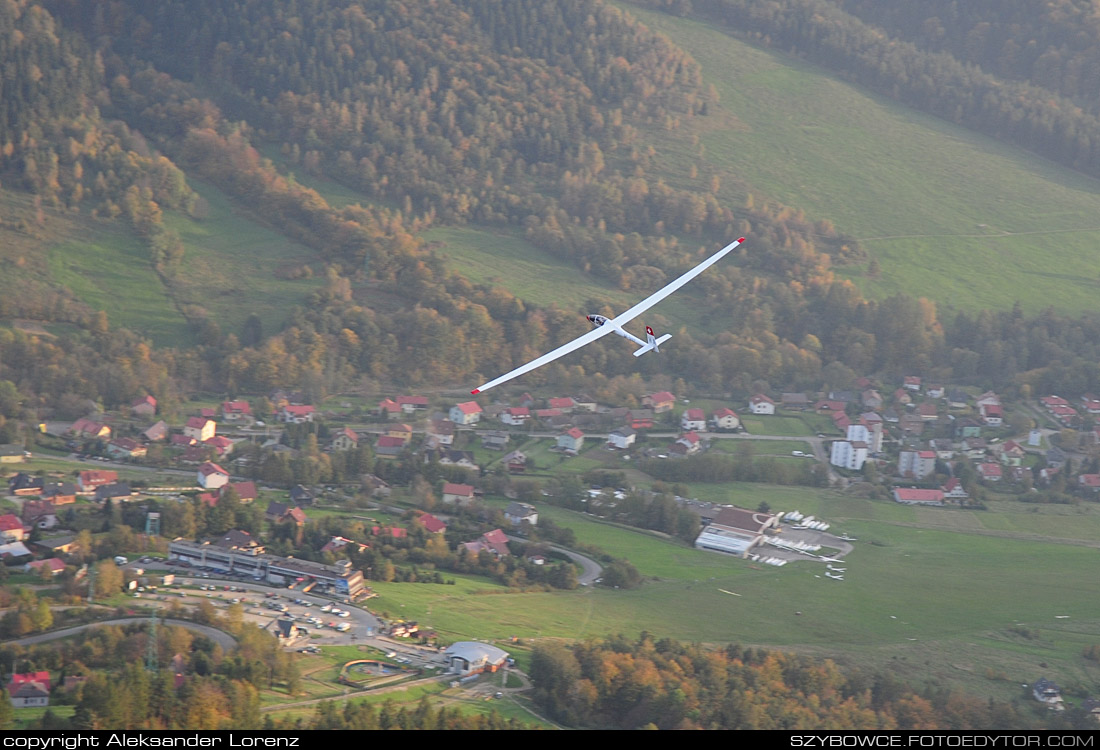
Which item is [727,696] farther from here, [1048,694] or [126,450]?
[126,450]

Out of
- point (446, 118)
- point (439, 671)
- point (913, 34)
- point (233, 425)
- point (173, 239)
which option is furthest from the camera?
point (913, 34)

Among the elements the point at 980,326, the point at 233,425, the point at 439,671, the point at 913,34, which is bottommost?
the point at 233,425

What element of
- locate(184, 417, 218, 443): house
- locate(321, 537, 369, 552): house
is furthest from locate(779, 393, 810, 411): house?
locate(321, 537, 369, 552): house

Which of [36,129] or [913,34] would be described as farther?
[913,34]

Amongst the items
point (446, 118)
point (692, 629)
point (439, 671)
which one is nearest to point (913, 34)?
point (446, 118)

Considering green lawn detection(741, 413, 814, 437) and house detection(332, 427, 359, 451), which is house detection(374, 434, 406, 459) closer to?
house detection(332, 427, 359, 451)

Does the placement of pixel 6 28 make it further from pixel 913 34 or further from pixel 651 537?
pixel 913 34

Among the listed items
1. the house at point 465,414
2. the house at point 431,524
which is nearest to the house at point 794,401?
the house at point 465,414
